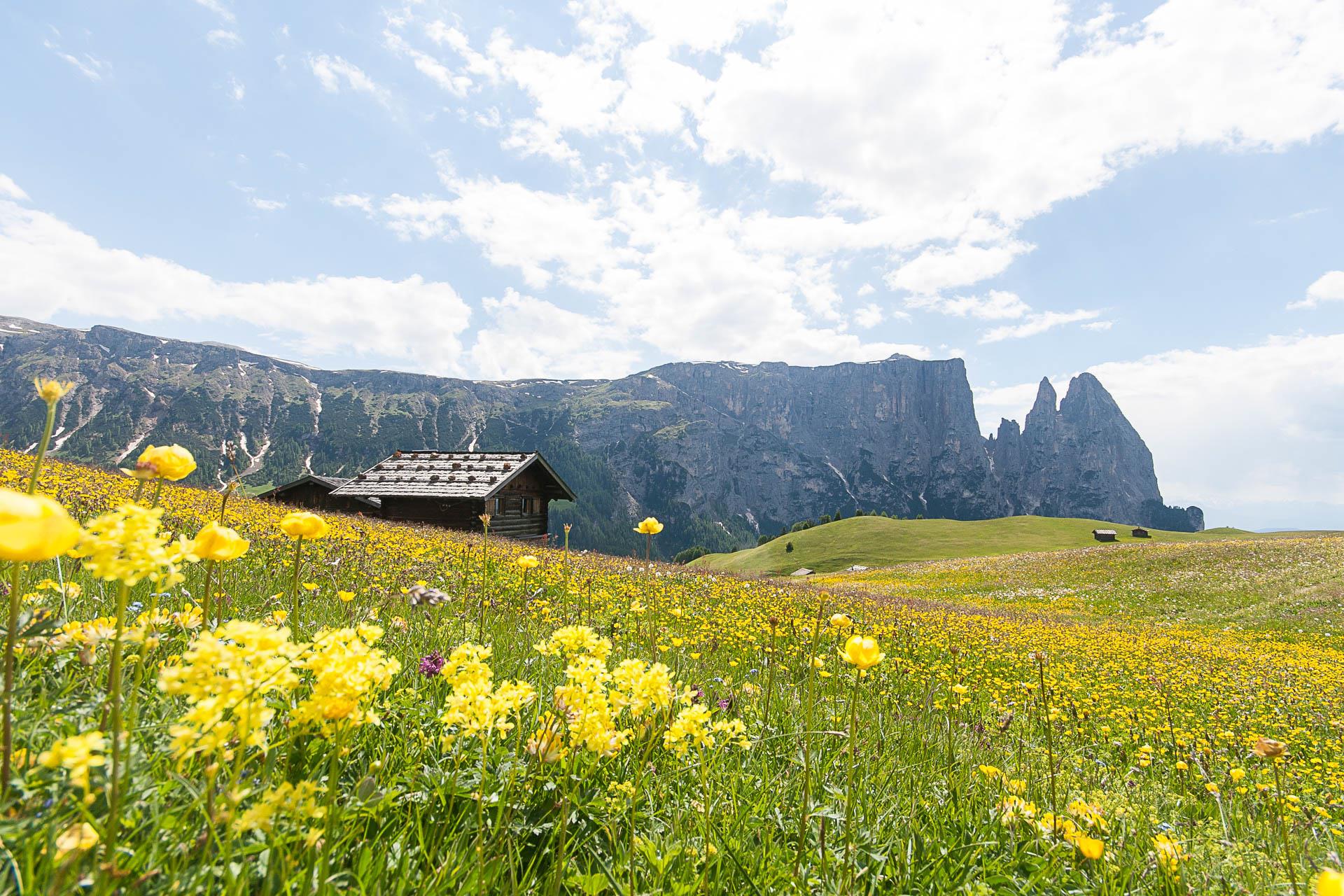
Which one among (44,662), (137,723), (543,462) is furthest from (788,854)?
(543,462)

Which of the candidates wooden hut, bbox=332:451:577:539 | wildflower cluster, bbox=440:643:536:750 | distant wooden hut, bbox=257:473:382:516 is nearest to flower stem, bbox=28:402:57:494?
wildflower cluster, bbox=440:643:536:750

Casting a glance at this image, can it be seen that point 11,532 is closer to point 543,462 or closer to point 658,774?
point 658,774

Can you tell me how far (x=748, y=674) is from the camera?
6719 millimetres

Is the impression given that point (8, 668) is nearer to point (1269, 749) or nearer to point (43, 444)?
point (43, 444)

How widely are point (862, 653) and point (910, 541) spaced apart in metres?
78.5

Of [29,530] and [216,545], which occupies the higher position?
[29,530]

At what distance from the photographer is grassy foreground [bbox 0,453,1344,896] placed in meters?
1.53

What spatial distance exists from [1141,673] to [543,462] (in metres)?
32.6

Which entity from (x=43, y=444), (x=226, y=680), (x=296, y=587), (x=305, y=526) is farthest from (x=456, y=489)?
(x=226, y=680)

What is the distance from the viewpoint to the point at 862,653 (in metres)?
2.33

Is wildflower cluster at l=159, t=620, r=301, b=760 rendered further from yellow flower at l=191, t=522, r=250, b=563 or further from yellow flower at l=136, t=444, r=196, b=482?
yellow flower at l=136, t=444, r=196, b=482

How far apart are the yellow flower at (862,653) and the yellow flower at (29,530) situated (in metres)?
2.26

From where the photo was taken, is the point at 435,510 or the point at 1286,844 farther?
the point at 435,510

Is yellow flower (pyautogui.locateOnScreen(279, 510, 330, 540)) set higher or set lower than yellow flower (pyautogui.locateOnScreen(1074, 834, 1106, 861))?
higher
